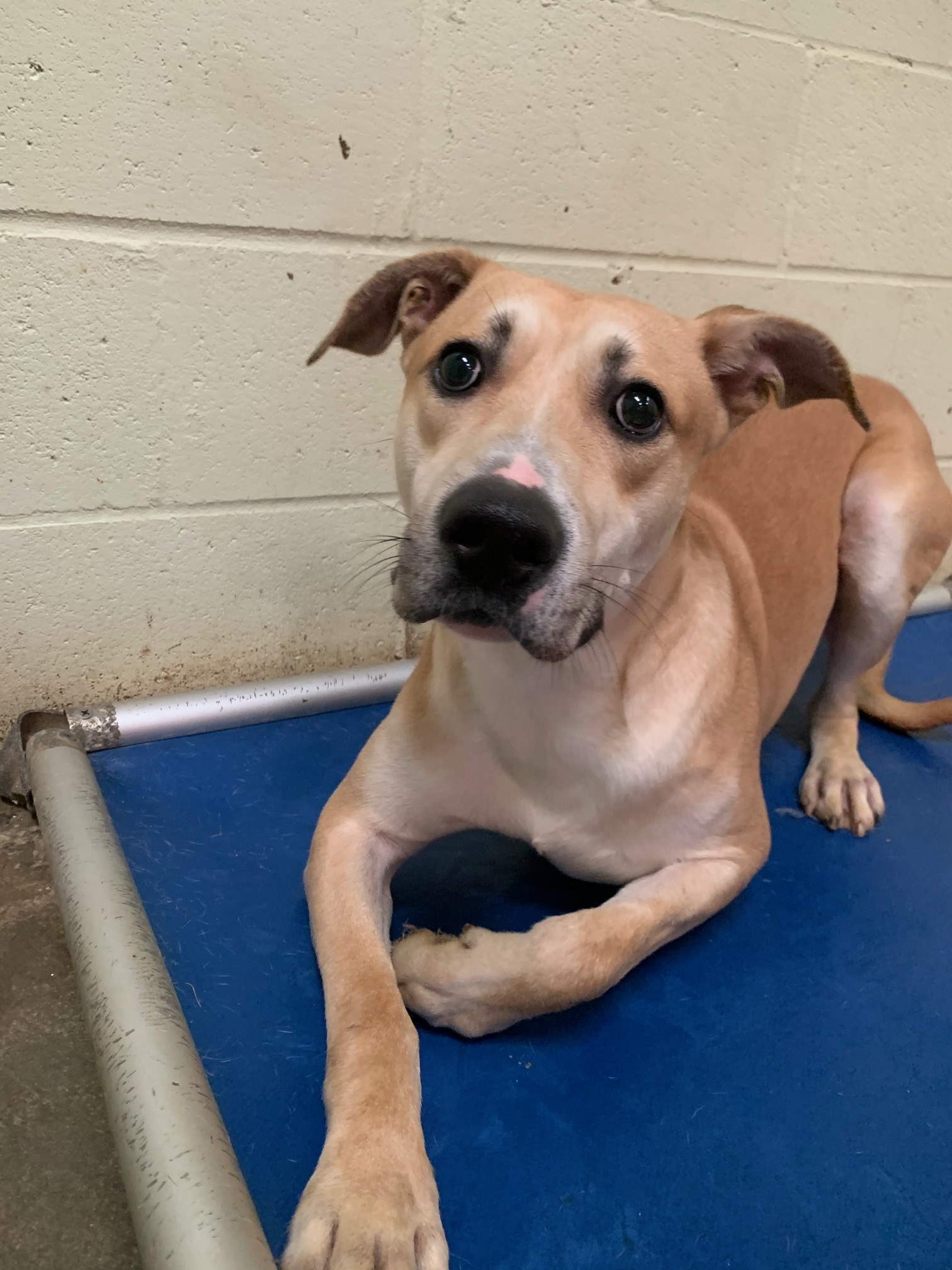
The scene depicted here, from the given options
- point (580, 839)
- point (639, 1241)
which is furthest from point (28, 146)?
point (639, 1241)

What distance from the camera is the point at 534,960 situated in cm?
129

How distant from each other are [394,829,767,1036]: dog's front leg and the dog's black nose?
1.74 feet

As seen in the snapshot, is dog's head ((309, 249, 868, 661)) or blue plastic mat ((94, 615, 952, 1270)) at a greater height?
dog's head ((309, 249, 868, 661))

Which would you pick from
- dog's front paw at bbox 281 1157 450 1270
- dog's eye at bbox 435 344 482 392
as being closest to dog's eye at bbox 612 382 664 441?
dog's eye at bbox 435 344 482 392

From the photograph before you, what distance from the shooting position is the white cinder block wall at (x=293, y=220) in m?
1.81

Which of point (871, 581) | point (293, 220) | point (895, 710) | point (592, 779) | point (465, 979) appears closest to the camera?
point (465, 979)

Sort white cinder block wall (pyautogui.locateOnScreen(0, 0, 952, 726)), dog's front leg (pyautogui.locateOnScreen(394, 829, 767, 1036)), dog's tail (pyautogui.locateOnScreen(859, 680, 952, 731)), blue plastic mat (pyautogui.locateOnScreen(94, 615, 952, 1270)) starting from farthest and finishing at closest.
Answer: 1. dog's tail (pyautogui.locateOnScreen(859, 680, 952, 731))
2. white cinder block wall (pyautogui.locateOnScreen(0, 0, 952, 726))
3. dog's front leg (pyautogui.locateOnScreen(394, 829, 767, 1036))
4. blue plastic mat (pyautogui.locateOnScreen(94, 615, 952, 1270))

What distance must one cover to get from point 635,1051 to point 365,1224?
562 mm

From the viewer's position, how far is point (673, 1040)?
1447 millimetres

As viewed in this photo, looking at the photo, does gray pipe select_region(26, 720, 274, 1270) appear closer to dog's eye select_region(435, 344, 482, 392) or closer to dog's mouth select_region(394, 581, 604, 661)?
dog's mouth select_region(394, 581, 604, 661)

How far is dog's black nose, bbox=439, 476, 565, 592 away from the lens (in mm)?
1086

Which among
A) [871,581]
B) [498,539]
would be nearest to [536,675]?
[498,539]

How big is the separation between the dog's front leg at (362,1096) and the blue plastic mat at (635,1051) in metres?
0.13

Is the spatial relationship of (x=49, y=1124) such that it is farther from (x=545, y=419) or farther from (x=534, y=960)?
(x=545, y=419)
